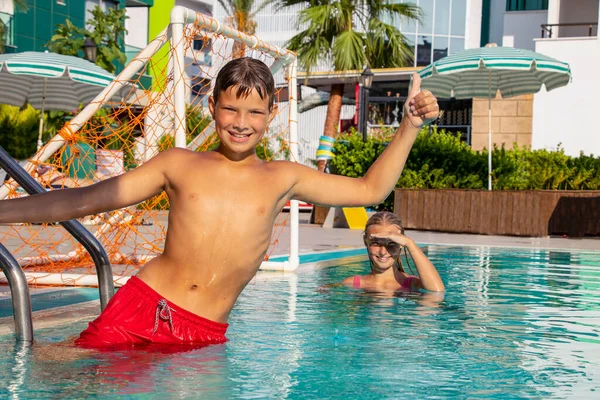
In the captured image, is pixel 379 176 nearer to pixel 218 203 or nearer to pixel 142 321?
pixel 218 203

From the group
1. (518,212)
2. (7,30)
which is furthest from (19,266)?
(7,30)

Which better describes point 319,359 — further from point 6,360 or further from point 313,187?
point 6,360

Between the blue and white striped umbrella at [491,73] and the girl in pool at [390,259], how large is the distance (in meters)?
9.92

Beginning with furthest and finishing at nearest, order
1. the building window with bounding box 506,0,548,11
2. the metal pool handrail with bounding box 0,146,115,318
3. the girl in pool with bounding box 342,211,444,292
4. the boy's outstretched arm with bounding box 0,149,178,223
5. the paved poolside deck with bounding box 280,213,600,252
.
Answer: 1. the building window with bounding box 506,0,548,11
2. the paved poolside deck with bounding box 280,213,600,252
3. the girl in pool with bounding box 342,211,444,292
4. the metal pool handrail with bounding box 0,146,115,318
5. the boy's outstretched arm with bounding box 0,149,178,223

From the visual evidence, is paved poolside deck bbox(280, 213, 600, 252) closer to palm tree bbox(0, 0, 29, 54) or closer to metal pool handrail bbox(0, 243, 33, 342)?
metal pool handrail bbox(0, 243, 33, 342)

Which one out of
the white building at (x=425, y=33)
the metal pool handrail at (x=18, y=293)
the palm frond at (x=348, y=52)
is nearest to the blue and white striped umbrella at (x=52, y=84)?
the palm frond at (x=348, y=52)

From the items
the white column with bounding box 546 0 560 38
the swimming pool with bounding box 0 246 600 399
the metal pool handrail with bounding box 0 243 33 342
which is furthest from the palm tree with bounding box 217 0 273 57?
the metal pool handrail with bounding box 0 243 33 342

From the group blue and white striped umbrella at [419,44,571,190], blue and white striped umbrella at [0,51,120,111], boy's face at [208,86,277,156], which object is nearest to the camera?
boy's face at [208,86,277,156]

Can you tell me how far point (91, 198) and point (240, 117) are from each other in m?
0.65

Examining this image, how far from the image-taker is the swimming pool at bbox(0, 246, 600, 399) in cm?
349

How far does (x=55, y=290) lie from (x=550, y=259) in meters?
7.05

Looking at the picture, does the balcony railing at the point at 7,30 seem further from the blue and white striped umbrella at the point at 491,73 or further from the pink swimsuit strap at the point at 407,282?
the pink swimsuit strap at the point at 407,282

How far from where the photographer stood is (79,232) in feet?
14.4

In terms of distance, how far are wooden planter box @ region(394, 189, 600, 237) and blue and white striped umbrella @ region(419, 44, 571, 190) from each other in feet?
3.13
